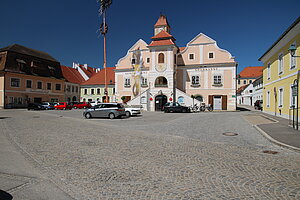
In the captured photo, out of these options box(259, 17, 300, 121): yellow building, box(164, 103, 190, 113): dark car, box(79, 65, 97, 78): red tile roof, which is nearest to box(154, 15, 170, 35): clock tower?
box(164, 103, 190, 113): dark car

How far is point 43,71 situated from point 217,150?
1974 inches

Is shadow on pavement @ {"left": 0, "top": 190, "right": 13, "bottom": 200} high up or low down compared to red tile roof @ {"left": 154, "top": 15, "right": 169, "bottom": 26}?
down

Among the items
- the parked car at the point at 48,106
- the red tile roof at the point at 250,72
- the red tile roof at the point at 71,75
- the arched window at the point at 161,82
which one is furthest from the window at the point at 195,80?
the red tile roof at the point at 250,72

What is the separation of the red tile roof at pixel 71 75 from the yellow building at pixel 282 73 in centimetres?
4817

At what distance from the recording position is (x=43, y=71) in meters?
49.0

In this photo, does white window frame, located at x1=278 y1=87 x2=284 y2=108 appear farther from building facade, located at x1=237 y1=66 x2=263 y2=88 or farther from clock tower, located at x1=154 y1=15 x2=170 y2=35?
building facade, located at x1=237 y1=66 x2=263 y2=88

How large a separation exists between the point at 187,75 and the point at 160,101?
23.8 ft

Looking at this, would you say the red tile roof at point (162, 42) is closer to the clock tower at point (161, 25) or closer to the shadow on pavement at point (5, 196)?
the clock tower at point (161, 25)

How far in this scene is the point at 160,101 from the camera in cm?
3747

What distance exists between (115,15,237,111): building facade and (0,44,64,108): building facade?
75.3 feet

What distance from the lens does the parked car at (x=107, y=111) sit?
68.5 ft

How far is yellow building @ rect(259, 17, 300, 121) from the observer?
16.1 metres

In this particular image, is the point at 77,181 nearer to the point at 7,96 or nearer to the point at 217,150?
the point at 217,150

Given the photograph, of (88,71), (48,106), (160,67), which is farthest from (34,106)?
(88,71)
